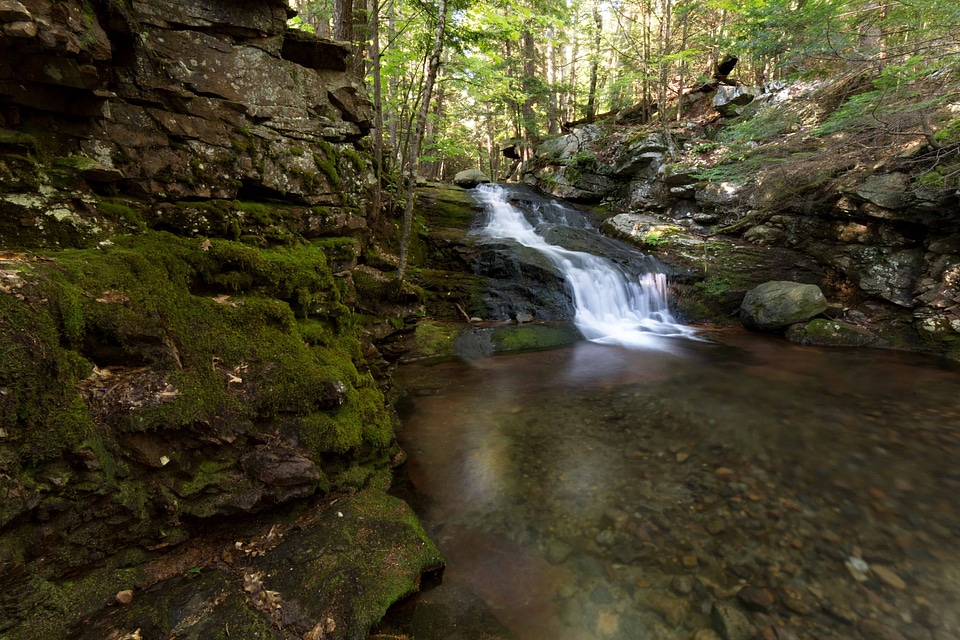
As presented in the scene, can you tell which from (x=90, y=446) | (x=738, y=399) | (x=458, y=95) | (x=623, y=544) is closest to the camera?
(x=90, y=446)

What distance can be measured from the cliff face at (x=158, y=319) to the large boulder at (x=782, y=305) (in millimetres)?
9581

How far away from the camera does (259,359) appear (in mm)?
2826

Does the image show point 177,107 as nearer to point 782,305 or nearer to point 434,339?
point 434,339

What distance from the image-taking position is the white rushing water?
31.4 ft

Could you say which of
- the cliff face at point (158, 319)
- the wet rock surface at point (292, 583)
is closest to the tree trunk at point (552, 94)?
the cliff face at point (158, 319)

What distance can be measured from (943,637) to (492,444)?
334cm

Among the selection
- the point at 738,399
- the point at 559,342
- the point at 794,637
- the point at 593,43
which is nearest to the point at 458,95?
the point at 593,43

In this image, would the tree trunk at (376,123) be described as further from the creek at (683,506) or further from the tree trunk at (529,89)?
the tree trunk at (529,89)

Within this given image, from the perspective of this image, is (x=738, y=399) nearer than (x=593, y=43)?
Yes

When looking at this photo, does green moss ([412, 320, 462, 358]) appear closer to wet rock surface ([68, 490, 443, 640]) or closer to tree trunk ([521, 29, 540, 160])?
wet rock surface ([68, 490, 443, 640])

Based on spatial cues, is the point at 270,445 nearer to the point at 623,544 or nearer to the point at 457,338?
the point at 623,544

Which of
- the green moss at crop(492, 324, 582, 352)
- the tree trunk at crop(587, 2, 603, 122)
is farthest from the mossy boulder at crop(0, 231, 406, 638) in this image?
the tree trunk at crop(587, 2, 603, 122)

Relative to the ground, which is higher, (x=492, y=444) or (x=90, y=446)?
(x=90, y=446)

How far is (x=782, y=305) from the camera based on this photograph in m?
9.48
